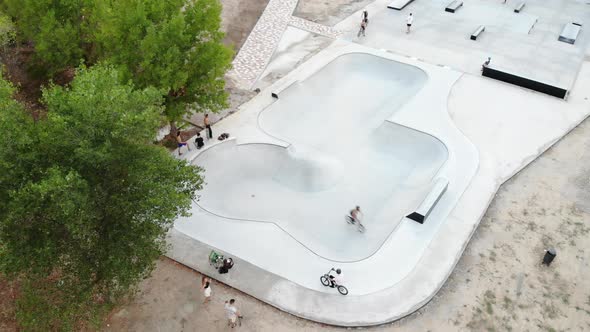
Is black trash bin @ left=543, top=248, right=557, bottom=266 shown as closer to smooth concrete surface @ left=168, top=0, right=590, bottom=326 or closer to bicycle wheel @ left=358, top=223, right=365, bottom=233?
smooth concrete surface @ left=168, top=0, right=590, bottom=326

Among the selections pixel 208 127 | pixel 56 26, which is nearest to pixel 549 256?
pixel 208 127

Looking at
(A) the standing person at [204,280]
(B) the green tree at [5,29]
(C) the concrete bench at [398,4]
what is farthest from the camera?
(C) the concrete bench at [398,4]

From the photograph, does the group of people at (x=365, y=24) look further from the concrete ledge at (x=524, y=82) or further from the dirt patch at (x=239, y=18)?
the dirt patch at (x=239, y=18)

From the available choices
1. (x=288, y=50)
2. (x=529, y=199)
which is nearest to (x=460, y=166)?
(x=529, y=199)

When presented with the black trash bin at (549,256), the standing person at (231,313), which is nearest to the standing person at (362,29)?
the black trash bin at (549,256)

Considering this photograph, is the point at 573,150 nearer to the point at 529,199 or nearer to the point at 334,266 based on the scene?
A: the point at 529,199
